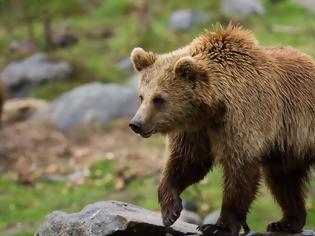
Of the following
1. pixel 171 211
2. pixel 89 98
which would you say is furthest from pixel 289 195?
pixel 89 98

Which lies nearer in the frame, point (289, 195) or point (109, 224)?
point (109, 224)

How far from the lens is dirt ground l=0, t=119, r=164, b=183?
60.8ft

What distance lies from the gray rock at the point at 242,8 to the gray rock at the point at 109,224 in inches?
842

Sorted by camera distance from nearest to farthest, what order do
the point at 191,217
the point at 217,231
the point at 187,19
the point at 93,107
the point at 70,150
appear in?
the point at 217,231 < the point at 191,217 < the point at 70,150 < the point at 93,107 < the point at 187,19

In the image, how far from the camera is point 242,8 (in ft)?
100.0

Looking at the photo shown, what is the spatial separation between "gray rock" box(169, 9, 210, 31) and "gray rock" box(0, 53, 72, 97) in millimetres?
5242

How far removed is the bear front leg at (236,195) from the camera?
774 cm

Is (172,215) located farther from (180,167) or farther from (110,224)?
(110,224)

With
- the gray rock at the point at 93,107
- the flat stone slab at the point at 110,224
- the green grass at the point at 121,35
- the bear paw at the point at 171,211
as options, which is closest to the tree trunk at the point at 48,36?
the green grass at the point at 121,35

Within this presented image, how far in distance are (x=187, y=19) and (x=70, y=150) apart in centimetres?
1262

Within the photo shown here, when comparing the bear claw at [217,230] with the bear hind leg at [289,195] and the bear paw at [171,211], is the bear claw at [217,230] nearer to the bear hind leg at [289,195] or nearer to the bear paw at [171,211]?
the bear paw at [171,211]

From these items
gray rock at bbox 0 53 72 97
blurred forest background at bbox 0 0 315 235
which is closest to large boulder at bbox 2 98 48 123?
blurred forest background at bbox 0 0 315 235

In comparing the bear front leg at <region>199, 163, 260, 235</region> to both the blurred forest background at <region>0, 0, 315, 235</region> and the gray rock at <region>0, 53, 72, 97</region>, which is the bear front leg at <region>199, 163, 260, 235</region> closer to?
the blurred forest background at <region>0, 0, 315, 235</region>

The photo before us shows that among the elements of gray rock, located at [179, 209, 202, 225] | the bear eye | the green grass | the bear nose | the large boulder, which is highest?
the green grass
